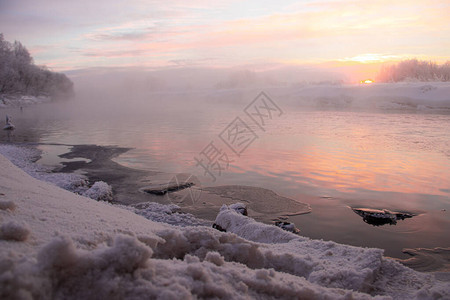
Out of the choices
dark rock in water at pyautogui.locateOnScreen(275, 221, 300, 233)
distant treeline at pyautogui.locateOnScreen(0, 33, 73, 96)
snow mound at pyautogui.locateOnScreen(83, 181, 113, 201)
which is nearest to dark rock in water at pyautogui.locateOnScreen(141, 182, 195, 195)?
snow mound at pyautogui.locateOnScreen(83, 181, 113, 201)

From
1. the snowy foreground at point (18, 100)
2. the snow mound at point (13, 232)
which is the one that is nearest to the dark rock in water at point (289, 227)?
the snow mound at point (13, 232)

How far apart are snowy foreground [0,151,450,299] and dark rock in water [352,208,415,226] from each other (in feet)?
4.34

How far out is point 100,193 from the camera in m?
4.87

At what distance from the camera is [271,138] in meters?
11.0

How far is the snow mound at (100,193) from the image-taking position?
15.7 feet

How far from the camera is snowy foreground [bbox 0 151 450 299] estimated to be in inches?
47.6

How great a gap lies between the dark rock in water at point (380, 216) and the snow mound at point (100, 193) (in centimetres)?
330

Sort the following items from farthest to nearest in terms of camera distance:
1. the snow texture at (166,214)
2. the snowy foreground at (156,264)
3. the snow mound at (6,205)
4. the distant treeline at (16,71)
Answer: the distant treeline at (16,71) → the snow texture at (166,214) → the snow mound at (6,205) → the snowy foreground at (156,264)

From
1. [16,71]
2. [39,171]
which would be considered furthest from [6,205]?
[16,71]

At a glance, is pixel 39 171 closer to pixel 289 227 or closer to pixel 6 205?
pixel 289 227

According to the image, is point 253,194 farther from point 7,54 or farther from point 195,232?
point 7,54

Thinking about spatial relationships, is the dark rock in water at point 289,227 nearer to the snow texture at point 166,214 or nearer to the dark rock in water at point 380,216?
the snow texture at point 166,214

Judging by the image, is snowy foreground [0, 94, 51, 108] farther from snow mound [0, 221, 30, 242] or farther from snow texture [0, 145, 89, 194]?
snow mound [0, 221, 30, 242]

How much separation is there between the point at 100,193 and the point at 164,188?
36.5 inches
